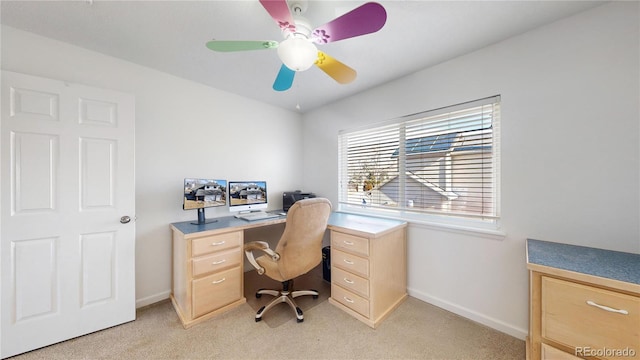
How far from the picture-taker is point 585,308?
1010mm

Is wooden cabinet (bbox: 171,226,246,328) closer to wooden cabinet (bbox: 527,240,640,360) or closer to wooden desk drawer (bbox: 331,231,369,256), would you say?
wooden desk drawer (bbox: 331,231,369,256)

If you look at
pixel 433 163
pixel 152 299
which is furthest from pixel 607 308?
pixel 152 299

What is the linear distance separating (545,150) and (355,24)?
5.36ft

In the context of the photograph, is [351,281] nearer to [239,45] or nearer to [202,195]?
[202,195]

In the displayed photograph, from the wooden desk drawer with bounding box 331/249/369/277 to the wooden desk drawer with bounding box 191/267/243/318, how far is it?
3.12ft

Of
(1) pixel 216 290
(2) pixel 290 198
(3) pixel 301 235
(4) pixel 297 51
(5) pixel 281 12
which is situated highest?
(5) pixel 281 12

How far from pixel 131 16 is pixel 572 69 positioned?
3025mm

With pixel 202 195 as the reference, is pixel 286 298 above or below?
below

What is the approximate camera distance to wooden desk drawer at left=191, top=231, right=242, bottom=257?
182 centimetres

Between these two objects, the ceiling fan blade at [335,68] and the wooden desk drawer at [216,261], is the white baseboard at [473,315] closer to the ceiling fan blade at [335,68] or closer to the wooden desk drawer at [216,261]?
the wooden desk drawer at [216,261]

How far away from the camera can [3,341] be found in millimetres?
1427

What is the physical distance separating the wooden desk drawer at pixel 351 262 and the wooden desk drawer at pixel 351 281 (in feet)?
0.15

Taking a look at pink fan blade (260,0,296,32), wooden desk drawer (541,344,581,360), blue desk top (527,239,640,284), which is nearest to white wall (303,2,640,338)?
blue desk top (527,239,640,284)

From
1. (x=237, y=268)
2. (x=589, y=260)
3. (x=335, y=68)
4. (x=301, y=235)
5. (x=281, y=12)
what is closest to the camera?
(x=281, y=12)
